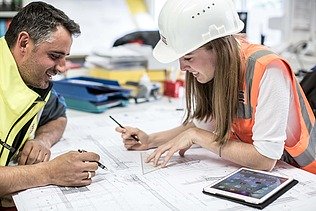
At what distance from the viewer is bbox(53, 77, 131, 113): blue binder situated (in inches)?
87.3

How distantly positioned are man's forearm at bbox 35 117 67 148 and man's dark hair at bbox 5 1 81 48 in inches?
15.0

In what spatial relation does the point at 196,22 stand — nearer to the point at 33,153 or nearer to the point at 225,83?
the point at 225,83

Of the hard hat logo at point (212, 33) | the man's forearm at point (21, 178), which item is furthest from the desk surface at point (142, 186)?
the hard hat logo at point (212, 33)

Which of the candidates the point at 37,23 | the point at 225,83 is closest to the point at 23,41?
the point at 37,23

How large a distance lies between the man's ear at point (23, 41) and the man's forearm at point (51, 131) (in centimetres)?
36

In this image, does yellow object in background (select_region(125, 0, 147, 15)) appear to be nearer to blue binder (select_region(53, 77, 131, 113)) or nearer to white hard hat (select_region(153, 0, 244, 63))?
blue binder (select_region(53, 77, 131, 113))

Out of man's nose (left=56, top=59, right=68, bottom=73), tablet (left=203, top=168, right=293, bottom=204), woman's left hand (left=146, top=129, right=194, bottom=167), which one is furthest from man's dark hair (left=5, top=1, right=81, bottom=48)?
tablet (left=203, top=168, right=293, bottom=204)

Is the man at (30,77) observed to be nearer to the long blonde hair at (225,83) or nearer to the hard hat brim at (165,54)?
the hard hat brim at (165,54)

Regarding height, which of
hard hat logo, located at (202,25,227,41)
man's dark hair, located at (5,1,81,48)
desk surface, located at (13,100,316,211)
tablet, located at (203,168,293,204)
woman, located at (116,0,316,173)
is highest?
man's dark hair, located at (5,1,81,48)

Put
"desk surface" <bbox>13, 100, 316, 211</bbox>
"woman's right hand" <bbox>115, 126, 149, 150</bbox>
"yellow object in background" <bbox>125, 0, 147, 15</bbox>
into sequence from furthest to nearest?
1. "yellow object in background" <bbox>125, 0, 147, 15</bbox>
2. "woman's right hand" <bbox>115, 126, 149, 150</bbox>
3. "desk surface" <bbox>13, 100, 316, 211</bbox>

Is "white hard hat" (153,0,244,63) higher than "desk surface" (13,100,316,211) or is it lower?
higher

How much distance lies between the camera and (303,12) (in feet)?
10.6

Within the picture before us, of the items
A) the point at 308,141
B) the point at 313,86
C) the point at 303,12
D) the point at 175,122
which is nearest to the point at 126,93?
the point at 175,122

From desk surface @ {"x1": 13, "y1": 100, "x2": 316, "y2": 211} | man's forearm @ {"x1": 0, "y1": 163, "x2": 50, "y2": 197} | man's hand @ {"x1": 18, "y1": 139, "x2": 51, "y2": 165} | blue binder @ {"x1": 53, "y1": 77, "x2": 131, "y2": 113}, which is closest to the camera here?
desk surface @ {"x1": 13, "y1": 100, "x2": 316, "y2": 211}
